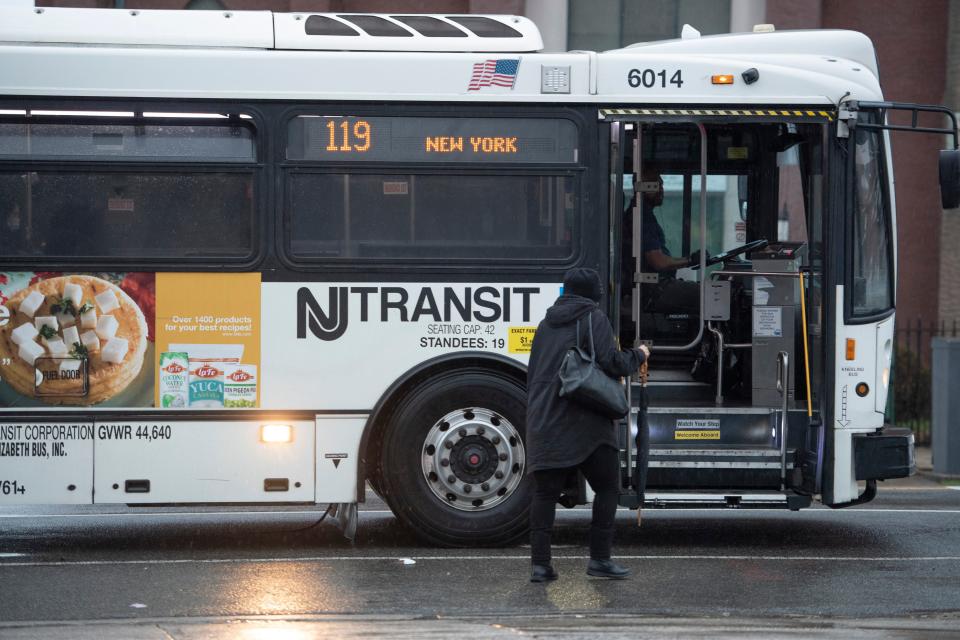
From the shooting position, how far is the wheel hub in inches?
356

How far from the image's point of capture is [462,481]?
29.8 feet

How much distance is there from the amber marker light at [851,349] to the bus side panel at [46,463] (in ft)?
15.4

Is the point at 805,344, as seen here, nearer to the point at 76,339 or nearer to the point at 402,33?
the point at 402,33

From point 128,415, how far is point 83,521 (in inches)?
90.6

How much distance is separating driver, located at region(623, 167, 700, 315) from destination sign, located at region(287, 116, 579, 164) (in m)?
1.09

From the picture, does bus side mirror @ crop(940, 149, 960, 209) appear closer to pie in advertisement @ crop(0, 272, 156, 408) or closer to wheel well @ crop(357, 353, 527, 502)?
wheel well @ crop(357, 353, 527, 502)

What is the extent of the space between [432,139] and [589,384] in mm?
2289

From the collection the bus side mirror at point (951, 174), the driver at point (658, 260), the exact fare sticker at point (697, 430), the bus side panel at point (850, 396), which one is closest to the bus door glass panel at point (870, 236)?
the bus side panel at point (850, 396)

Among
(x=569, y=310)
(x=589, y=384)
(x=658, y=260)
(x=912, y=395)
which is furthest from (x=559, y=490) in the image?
(x=912, y=395)

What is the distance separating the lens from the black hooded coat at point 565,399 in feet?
25.2

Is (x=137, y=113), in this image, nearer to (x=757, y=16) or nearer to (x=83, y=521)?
(x=83, y=521)

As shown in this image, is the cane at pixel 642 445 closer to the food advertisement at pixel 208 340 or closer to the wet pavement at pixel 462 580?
the wet pavement at pixel 462 580

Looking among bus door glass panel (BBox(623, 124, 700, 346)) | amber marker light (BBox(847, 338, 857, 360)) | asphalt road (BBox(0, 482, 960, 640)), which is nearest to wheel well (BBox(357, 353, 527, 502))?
asphalt road (BBox(0, 482, 960, 640))

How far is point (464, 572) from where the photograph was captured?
326 inches
